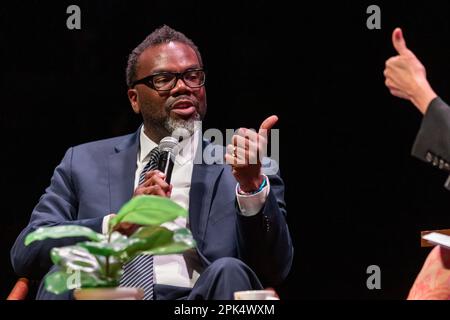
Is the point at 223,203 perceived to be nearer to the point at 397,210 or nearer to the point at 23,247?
the point at 23,247

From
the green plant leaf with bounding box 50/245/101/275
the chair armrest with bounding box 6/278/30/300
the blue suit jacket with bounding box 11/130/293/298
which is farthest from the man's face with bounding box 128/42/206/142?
the green plant leaf with bounding box 50/245/101/275

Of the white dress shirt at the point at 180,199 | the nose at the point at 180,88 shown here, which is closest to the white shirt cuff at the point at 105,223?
the white dress shirt at the point at 180,199

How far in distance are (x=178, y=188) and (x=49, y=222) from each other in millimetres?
424

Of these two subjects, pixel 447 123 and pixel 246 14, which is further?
pixel 246 14

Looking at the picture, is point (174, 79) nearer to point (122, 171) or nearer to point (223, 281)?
point (122, 171)

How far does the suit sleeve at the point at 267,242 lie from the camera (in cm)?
249

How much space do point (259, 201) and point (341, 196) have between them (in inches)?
36.0

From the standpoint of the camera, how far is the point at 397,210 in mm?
3309

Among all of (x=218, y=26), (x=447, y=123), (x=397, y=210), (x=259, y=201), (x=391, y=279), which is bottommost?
(x=391, y=279)

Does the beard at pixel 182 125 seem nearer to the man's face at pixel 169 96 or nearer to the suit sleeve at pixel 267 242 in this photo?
the man's face at pixel 169 96

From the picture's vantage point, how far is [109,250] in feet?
6.06

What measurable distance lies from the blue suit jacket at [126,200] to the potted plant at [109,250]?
1.97 feet
